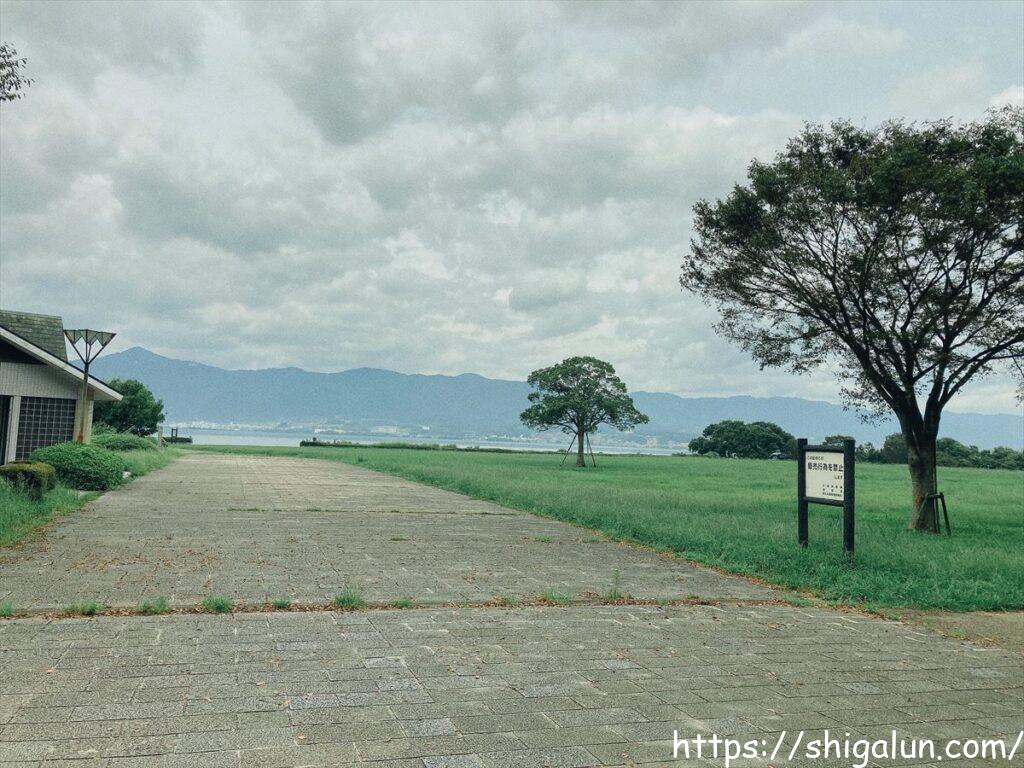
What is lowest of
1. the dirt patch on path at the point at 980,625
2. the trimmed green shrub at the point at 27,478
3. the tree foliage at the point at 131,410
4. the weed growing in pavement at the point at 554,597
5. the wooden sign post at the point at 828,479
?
the dirt patch on path at the point at 980,625

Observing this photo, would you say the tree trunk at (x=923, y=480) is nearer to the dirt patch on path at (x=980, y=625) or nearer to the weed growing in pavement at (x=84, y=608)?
the dirt patch on path at (x=980, y=625)

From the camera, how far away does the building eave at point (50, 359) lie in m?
20.2

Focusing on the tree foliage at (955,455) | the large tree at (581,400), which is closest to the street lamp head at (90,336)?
the large tree at (581,400)

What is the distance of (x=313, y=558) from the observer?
9008 mm

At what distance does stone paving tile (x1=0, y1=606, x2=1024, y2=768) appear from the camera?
3500mm

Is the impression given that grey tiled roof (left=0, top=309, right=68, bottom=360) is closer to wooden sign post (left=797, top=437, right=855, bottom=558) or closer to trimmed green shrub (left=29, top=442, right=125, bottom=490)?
trimmed green shrub (left=29, top=442, right=125, bottom=490)

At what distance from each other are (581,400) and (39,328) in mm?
31831

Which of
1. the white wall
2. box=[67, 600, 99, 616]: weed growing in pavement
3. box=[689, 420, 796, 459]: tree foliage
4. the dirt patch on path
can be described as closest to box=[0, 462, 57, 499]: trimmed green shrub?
box=[67, 600, 99, 616]: weed growing in pavement

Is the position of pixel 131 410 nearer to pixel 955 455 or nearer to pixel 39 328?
pixel 39 328

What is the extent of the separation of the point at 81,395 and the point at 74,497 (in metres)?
9.10

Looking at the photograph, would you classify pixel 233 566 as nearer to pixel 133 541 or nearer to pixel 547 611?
pixel 133 541

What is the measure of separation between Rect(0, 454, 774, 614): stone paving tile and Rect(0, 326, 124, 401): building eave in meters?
7.67

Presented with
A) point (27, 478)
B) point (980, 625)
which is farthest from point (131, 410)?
point (980, 625)

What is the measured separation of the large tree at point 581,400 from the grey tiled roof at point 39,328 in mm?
29358
